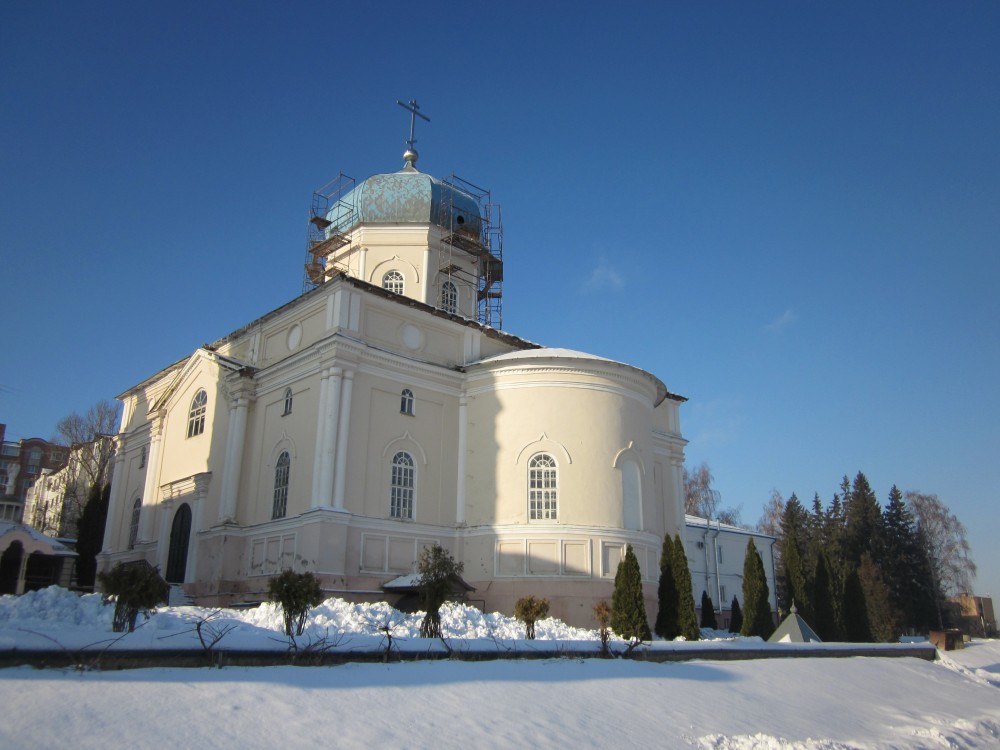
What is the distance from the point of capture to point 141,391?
3275 cm

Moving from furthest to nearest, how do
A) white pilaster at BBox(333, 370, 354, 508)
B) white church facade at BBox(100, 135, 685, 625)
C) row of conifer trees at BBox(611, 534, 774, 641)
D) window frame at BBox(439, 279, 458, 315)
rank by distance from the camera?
window frame at BBox(439, 279, 458, 315) → white church facade at BBox(100, 135, 685, 625) → white pilaster at BBox(333, 370, 354, 508) → row of conifer trees at BBox(611, 534, 774, 641)

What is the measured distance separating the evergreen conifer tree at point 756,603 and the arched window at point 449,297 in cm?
1307

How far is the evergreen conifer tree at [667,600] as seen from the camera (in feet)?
74.7

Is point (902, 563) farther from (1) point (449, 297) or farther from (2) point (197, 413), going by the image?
(2) point (197, 413)

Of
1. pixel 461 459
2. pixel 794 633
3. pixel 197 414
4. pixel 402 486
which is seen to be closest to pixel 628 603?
pixel 794 633

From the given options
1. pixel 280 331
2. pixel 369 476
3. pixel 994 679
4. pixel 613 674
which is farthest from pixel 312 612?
pixel 994 679

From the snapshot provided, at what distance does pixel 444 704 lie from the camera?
26.6 feet

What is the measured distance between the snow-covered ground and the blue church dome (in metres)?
18.3

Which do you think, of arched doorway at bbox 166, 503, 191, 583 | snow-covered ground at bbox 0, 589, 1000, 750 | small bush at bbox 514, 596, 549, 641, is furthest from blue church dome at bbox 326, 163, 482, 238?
snow-covered ground at bbox 0, 589, 1000, 750

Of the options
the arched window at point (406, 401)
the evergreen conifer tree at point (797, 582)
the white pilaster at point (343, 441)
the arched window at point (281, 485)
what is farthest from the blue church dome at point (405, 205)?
the evergreen conifer tree at point (797, 582)

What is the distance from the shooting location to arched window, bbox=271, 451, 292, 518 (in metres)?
23.9

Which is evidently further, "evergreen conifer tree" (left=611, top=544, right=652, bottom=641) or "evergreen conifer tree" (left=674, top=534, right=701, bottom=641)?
"evergreen conifer tree" (left=674, top=534, right=701, bottom=641)

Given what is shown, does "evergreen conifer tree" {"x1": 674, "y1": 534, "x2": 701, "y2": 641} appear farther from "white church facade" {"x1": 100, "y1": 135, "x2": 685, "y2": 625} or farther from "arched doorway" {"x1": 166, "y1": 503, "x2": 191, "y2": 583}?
"arched doorway" {"x1": 166, "y1": 503, "x2": 191, "y2": 583}

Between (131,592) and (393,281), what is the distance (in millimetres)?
19317
